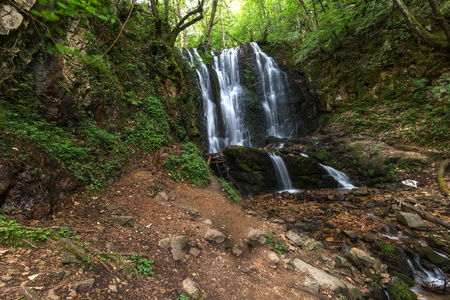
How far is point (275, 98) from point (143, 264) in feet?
46.2

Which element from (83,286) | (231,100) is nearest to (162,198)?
(83,286)

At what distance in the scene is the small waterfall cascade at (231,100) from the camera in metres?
12.6

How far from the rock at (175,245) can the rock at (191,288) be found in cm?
42

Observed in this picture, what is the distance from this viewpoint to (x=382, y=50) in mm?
10117

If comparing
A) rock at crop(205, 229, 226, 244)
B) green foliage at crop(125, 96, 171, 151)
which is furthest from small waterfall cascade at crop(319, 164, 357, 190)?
green foliage at crop(125, 96, 171, 151)

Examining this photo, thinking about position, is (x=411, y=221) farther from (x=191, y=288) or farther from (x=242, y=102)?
(x=242, y=102)

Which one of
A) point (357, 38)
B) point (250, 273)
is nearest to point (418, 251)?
point (250, 273)

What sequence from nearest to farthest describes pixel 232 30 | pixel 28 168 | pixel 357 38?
pixel 28 168 → pixel 357 38 → pixel 232 30

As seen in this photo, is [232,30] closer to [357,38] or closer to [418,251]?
[357,38]

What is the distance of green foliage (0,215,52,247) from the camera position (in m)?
1.86

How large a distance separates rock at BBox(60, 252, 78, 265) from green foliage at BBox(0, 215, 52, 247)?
0.37 meters

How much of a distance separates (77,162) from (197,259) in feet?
9.88

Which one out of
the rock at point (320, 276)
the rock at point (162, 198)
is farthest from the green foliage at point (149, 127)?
the rock at point (320, 276)

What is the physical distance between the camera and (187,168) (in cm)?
624
